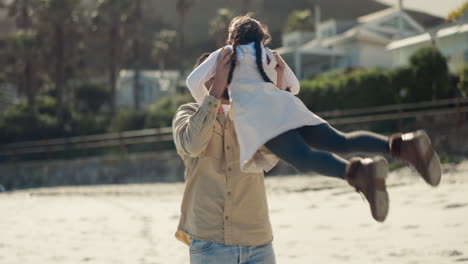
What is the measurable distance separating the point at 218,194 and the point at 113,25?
39.8 meters

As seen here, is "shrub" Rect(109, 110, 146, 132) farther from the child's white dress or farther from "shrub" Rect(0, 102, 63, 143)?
the child's white dress

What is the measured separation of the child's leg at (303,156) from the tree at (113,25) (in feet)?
126

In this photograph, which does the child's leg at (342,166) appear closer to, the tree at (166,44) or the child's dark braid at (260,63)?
the child's dark braid at (260,63)

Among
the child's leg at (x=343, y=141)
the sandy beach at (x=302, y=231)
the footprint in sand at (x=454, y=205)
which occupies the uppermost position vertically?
the child's leg at (x=343, y=141)

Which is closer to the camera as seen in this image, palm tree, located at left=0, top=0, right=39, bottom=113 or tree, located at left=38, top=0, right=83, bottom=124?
tree, located at left=38, top=0, right=83, bottom=124

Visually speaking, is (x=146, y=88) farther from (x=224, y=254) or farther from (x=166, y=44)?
(x=224, y=254)

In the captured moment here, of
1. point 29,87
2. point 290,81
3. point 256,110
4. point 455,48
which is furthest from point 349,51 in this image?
point 256,110

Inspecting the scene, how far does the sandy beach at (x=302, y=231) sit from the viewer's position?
20.5 feet

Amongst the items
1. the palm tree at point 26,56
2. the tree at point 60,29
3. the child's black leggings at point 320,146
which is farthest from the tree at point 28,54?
the child's black leggings at point 320,146

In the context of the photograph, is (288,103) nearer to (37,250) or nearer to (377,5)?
(37,250)

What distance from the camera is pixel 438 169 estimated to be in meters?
2.86

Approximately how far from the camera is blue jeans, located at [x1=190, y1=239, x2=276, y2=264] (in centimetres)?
313

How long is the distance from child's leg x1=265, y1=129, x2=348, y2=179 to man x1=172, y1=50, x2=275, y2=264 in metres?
0.34

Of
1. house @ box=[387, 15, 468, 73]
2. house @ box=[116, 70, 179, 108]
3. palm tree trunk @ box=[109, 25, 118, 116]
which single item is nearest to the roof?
house @ box=[387, 15, 468, 73]
